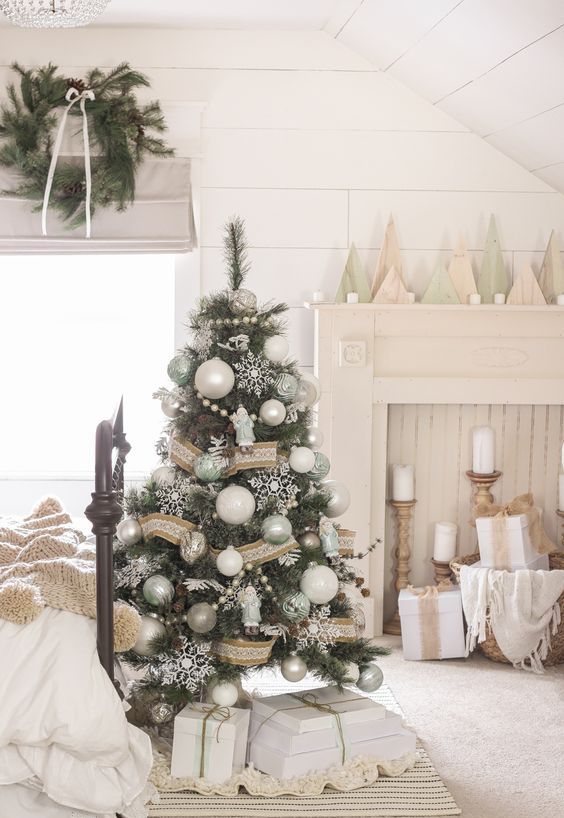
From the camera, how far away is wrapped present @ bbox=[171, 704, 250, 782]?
2.52m

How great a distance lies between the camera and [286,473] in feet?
8.84

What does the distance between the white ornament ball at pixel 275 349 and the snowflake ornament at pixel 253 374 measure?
3 cm

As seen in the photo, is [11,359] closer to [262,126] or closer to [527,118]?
[262,126]

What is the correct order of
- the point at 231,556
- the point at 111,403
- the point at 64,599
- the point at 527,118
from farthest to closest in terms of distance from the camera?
1. the point at 111,403
2. the point at 527,118
3. the point at 231,556
4. the point at 64,599

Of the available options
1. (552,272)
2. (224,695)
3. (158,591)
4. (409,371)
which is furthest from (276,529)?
(552,272)

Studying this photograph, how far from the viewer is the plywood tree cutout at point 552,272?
377 cm

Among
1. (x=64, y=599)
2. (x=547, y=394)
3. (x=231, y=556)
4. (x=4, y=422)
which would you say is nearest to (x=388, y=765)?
(x=231, y=556)

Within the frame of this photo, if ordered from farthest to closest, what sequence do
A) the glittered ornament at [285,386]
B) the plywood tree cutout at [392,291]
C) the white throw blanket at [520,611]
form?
1. the plywood tree cutout at [392,291]
2. the white throw blanket at [520,611]
3. the glittered ornament at [285,386]

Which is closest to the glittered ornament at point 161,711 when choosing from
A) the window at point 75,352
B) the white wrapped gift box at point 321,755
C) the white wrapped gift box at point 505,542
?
the white wrapped gift box at point 321,755

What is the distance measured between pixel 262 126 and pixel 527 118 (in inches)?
40.2

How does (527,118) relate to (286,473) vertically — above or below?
above

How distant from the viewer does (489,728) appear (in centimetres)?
301

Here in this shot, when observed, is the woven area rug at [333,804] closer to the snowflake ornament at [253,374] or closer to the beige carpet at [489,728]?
the beige carpet at [489,728]

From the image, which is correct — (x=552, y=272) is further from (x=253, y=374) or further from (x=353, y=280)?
(x=253, y=374)
